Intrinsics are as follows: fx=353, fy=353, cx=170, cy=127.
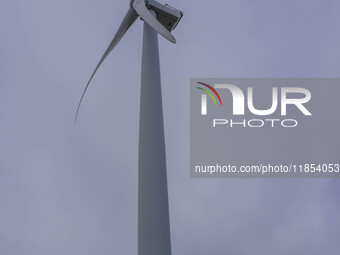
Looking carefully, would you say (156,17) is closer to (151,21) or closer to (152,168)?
(151,21)

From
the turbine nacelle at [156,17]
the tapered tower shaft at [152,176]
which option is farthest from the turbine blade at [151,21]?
the tapered tower shaft at [152,176]

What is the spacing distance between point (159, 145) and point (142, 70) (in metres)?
4.55

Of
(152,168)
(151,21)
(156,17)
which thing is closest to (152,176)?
(152,168)

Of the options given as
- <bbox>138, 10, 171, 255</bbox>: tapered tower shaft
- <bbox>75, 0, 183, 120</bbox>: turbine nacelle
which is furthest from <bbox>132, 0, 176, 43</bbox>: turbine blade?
<bbox>138, 10, 171, 255</bbox>: tapered tower shaft

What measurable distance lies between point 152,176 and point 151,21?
968cm

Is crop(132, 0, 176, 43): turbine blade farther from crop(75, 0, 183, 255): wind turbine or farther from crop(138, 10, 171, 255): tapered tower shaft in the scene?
crop(138, 10, 171, 255): tapered tower shaft

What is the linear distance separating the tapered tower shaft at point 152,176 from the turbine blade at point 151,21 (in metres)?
1.91

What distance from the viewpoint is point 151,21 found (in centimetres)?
2019

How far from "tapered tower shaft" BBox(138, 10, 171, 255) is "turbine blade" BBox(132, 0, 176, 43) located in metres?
1.91

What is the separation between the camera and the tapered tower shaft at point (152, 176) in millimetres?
14141

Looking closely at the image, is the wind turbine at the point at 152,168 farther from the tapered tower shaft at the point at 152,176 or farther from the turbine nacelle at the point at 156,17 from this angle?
the turbine nacelle at the point at 156,17

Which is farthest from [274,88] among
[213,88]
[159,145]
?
[159,145]

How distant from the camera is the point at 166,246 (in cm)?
1414

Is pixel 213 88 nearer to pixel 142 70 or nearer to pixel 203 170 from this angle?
pixel 203 170
